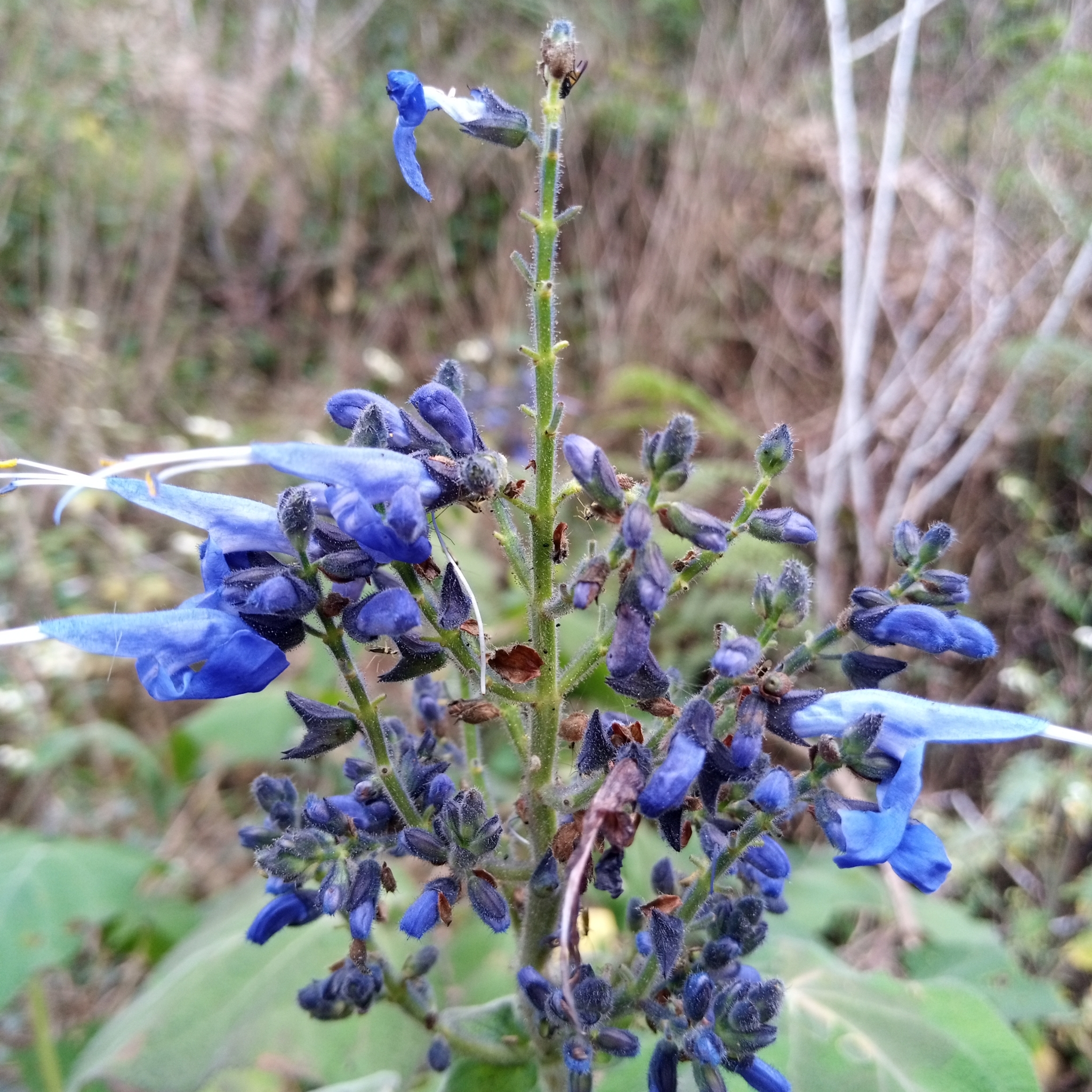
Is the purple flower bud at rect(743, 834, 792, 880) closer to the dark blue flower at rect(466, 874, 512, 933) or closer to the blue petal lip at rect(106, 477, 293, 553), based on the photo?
the dark blue flower at rect(466, 874, 512, 933)

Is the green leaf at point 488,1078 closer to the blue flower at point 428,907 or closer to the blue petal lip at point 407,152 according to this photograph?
the blue flower at point 428,907

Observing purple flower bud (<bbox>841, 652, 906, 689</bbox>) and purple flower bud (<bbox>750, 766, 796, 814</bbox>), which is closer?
purple flower bud (<bbox>750, 766, 796, 814</bbox>)

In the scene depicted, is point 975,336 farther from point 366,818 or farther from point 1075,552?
point 366,818

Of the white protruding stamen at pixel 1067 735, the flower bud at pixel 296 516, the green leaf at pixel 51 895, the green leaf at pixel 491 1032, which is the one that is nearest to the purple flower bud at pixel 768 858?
the white protruding stamen at pixel 1067 735

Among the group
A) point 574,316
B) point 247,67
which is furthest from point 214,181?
point 574,316

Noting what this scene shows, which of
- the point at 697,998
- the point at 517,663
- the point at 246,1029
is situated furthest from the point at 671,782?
the point at 246,1029

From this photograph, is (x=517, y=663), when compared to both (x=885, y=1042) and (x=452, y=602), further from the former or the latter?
(x=885, y=1042)

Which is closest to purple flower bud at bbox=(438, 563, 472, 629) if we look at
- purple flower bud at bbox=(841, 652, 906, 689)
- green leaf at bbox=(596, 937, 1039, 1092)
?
purple flower bud at bbox=(841, 652, 906, 689)
